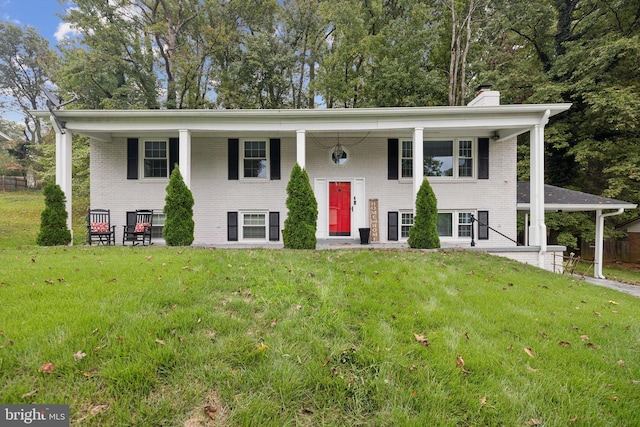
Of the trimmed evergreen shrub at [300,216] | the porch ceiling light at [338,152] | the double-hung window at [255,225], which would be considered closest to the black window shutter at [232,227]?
the double-hung window at [255,225]

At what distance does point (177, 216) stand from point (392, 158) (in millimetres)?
6653

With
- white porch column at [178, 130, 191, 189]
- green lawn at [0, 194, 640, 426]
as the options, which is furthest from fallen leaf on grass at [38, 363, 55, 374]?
white porch column at [178, 130, 191, 189]

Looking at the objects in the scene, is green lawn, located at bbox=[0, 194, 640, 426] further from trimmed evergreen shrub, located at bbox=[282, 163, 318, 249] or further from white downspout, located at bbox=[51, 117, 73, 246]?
white downspout, located at bbox=[51, 117, 73, 246]

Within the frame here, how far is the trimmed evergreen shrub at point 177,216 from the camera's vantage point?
287 inches

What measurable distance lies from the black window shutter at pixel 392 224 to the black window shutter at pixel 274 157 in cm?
390

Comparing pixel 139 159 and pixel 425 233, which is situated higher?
pixel 139 159

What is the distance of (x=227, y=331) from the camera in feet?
8.64

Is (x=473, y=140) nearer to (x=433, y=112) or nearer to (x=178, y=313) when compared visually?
(x=433, y=112)


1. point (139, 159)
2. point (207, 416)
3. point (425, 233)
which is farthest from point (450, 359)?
point (139, 159)

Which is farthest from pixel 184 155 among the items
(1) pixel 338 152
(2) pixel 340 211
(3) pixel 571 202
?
(3) pixel 571 202

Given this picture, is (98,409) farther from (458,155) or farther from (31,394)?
(458,155)

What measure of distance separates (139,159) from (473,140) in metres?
10.8

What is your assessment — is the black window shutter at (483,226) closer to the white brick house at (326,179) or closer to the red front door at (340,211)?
the white brick house at (326,179)

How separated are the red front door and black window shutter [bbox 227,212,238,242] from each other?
3106 mm
